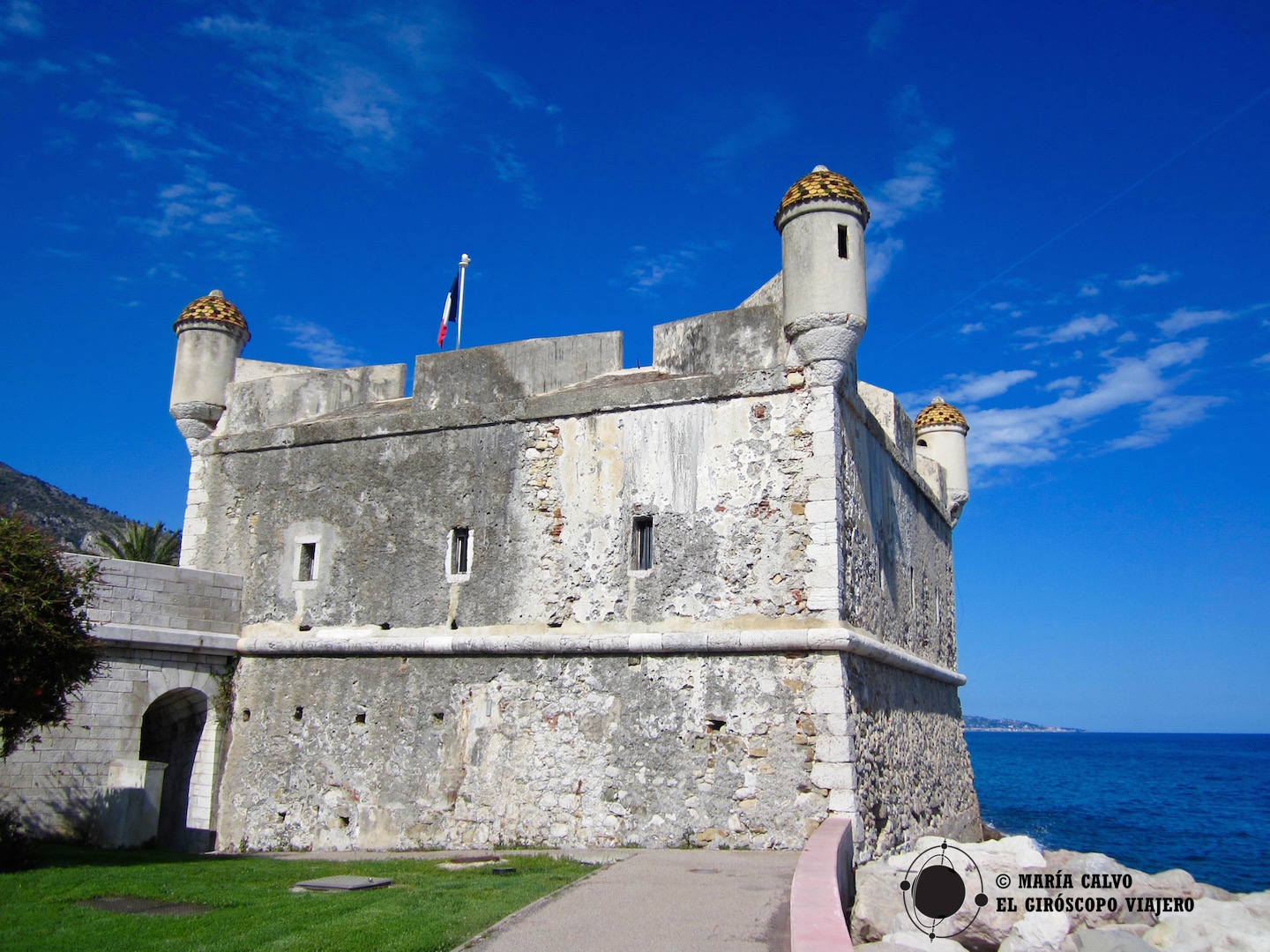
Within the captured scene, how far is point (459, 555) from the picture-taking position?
1252 centimetres

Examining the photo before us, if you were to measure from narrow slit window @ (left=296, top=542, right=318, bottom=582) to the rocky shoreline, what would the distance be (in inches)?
311

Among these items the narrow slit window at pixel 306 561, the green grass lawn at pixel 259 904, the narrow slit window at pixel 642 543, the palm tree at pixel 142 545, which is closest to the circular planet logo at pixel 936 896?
the green grass lawn at pixel 259 904

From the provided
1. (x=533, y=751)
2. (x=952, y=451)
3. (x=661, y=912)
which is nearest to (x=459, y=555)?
(x=533, y=751)

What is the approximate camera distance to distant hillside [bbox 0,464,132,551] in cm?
4193

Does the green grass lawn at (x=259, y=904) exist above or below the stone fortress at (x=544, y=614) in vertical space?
below

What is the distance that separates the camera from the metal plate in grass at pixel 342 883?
316 inches

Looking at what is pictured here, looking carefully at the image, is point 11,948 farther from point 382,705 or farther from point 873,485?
point 873,485

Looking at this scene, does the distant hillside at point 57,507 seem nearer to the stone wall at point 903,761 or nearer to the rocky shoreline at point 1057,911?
the stone wall at point 903,761

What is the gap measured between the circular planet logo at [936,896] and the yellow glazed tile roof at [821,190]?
6899mm

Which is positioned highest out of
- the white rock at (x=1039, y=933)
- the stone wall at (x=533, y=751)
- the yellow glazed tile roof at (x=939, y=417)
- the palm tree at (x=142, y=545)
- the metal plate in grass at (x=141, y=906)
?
the yellow glazed tile roof at (x=939, y=417)

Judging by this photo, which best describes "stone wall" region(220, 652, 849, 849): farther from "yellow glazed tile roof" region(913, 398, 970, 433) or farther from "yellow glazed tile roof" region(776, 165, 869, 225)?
"yellow glazed tile roof" region(913, 398, 970, 433)

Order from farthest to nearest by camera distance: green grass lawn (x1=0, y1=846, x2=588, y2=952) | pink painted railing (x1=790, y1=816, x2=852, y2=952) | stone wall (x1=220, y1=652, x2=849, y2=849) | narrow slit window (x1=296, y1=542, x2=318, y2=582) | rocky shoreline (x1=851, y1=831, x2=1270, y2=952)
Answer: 1. narrow slit window (x1=296, y1=542, x2=318, y2=582)
2. stone wall (x1=220, y1=652, x2=849, y2=849)
3. rocky shoreline (x1=851, y1=831, x2=1270, y2=952)
4. green grass lawn (x1=0, y1=846, x2=588, y2=952)
5. pink painted railing (x1=790, y1=816, x2=852, y2=952)

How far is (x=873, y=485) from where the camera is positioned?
1267 cm

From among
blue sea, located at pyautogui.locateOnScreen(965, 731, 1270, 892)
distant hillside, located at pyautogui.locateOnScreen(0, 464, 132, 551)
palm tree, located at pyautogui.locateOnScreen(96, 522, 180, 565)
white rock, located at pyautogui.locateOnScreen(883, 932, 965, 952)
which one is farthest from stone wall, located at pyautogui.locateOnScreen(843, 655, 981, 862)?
distant hillside, located at pyautogui.locateOnScreen(0, 464, 132, 551)
